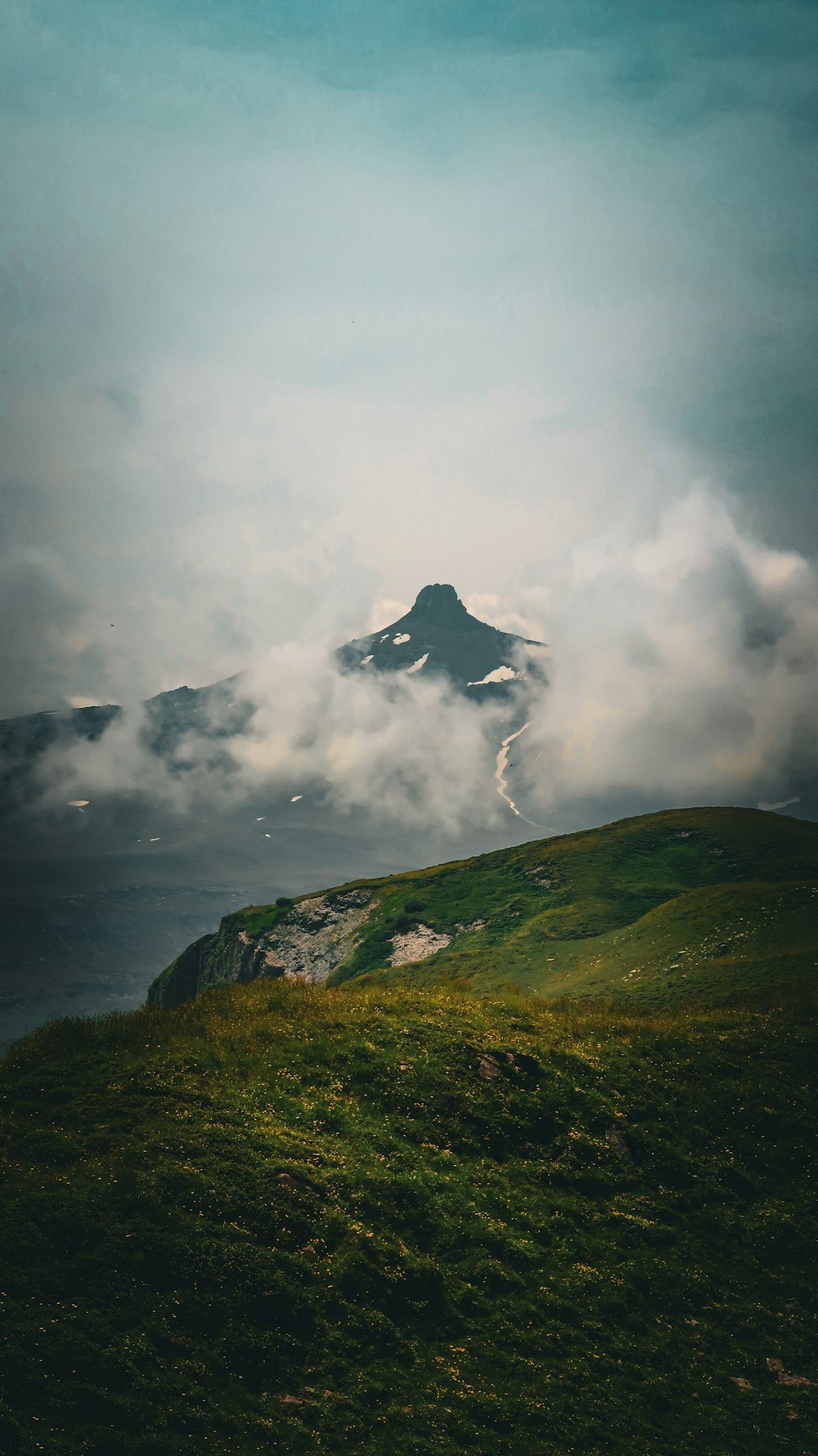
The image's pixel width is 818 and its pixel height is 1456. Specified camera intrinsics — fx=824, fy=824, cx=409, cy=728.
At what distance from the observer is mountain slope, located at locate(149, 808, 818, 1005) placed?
67000 mm

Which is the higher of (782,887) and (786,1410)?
(782,887)

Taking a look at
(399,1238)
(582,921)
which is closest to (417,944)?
(582,921)

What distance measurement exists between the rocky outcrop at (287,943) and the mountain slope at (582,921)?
1.00 feet

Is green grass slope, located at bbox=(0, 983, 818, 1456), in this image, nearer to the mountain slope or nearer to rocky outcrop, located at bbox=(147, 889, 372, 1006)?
the mountain slope

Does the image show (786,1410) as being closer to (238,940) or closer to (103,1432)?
(103,1432)

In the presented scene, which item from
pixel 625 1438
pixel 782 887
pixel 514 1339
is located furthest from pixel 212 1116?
pixel 782 887

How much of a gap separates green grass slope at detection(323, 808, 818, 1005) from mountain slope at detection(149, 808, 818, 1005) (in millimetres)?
245

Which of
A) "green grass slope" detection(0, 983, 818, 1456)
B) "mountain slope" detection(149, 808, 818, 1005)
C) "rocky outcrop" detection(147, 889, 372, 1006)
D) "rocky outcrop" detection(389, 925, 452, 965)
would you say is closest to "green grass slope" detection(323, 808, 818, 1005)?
"mountain slope" detection(149, 808, 818, 1005)

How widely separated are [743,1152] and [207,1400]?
19.5 meters

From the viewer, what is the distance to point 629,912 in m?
100

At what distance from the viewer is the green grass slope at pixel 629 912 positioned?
6488 cm

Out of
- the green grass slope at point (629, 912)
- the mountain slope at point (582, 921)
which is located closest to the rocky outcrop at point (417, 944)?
the mountain slope at point (582, 921)

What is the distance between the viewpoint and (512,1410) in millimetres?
17625

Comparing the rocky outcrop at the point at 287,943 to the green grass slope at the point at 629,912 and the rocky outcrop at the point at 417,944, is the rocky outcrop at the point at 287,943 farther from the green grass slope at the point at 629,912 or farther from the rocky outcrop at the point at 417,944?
the rocky outcrop at the point at 417,944
